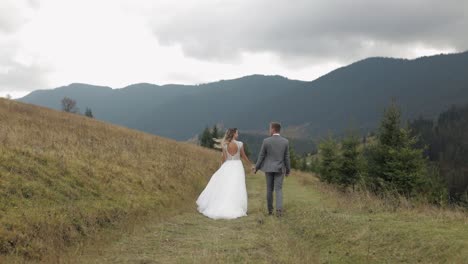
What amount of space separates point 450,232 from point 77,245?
7.61 m

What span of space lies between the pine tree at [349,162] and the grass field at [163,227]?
18.8 meters

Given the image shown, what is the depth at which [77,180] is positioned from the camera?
43.4 ft

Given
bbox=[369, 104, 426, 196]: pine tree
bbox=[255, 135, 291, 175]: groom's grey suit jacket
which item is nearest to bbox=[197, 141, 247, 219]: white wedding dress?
bbox=[255, 135, 291, 175]: groom's grey suit jacket

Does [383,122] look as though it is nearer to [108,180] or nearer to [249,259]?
[108,180]

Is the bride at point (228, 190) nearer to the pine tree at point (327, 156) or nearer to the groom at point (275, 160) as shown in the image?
the groom at point (275, 160)

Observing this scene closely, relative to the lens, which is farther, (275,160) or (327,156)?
(327,156)

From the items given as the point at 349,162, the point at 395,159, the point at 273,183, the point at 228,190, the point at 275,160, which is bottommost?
the point at 349,162

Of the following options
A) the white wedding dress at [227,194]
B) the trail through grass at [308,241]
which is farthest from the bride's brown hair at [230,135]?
the trail through grass at [308,241]

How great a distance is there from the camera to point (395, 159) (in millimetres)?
28922

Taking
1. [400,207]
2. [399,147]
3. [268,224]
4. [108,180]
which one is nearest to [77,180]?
[108,180]

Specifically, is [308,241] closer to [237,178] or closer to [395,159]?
[237,178]

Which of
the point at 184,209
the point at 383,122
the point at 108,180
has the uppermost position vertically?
the point at 383,122

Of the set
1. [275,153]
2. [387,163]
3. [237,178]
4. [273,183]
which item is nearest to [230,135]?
[237,178]

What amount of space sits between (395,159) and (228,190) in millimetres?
18166
